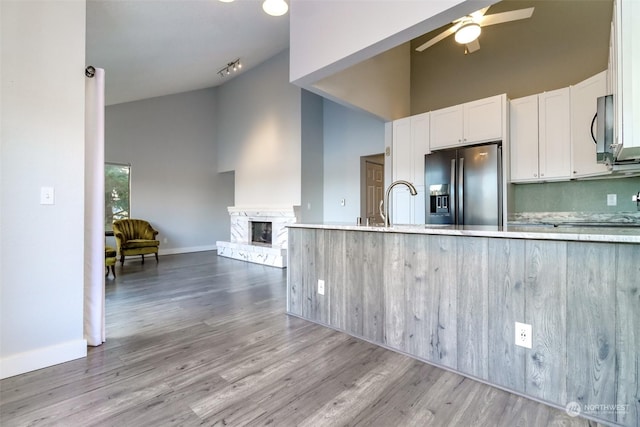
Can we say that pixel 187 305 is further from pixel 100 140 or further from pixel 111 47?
pixel 111 47

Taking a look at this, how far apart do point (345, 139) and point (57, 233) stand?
492 cm

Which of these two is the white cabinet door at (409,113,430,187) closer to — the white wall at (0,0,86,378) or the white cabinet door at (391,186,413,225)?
the white cabinet door at (391,186,413,225)

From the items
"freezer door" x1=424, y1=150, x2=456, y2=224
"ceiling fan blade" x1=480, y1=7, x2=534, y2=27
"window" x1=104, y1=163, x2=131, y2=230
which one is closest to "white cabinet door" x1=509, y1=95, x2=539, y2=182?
"freezer door" x1=424, y1=150, x2=456, y2=224

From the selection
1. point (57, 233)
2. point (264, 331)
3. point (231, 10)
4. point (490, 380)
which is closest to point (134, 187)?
point (231, 10)

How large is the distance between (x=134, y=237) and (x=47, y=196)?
4743 mm

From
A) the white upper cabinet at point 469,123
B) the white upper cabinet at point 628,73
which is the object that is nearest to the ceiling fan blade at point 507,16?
the white upper cabinet at point 469,123

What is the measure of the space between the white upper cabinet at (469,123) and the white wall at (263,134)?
9.34ft

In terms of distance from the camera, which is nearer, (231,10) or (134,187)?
(231,10)

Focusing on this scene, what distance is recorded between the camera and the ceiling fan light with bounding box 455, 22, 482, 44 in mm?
2914

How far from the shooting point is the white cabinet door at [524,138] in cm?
335

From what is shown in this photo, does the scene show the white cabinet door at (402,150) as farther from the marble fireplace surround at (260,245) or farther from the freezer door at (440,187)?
the marble fireplace surround at (260,245)

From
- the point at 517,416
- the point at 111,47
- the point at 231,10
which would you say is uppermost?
the point at 231,10

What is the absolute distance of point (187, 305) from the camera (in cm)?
329

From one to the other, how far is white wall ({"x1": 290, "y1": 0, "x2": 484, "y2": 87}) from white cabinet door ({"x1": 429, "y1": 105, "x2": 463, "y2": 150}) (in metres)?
1.55
